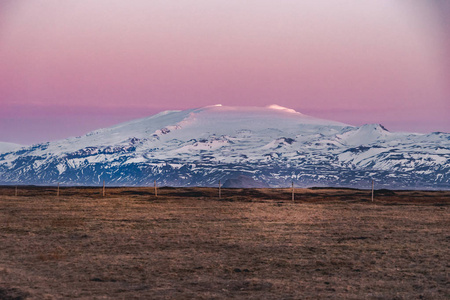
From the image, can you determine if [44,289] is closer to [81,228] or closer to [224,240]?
[224,240]

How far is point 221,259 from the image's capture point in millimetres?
25969

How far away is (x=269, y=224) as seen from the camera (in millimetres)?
42438

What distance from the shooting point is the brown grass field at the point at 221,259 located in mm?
19438

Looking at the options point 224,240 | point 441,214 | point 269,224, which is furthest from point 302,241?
point 441,214

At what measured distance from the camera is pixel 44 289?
63.0 ft

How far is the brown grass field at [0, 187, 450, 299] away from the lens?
1944cm

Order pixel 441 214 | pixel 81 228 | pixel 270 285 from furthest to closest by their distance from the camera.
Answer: pixel 441 214
pixel 81 228
pixel 270 285

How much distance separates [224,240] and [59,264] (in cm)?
1032

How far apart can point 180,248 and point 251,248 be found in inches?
119

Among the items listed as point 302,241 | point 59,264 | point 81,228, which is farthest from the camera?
point 81,228

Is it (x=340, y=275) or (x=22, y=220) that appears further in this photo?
(x=22, y=220)

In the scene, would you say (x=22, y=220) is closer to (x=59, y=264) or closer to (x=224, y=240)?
(x=224, y=240)

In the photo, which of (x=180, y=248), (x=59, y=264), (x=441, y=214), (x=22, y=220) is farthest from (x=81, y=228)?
(x=441, y=214)

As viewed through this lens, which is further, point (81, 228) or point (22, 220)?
point (22, 220)
